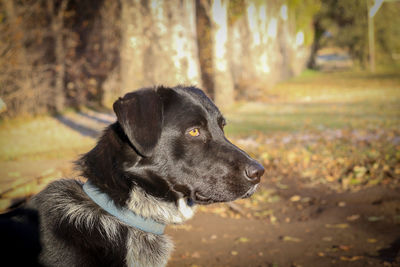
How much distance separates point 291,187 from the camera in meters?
7.50

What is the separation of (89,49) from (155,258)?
50.5 feet

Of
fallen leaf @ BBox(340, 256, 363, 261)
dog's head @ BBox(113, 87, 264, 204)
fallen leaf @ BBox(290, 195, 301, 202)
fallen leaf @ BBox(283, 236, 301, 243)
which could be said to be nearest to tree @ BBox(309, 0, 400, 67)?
fallen leaf @ BBox(290, 195, 301, 202)

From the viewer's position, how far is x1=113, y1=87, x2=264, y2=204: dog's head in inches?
122

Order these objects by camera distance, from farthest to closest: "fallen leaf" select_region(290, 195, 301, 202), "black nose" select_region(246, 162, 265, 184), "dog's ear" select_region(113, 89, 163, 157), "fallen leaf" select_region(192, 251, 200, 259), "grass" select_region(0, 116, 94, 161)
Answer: "grass" select_region(0, 116, 94, 161), "fallen leaf" select_region(290, 195, 301, 202), "fallen leaf" select_region(192, 251, 200, 259), "black nose" select_region(246, 162, 265, 184), "dog's ear" select_region(113, 89, 163, 157)

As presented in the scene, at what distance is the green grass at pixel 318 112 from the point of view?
12.1 m

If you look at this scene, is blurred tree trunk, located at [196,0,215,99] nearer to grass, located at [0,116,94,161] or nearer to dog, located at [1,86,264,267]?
grass, located at [0,116,94,161]

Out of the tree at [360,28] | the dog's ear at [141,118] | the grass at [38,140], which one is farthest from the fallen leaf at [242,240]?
the tree at [360,28]

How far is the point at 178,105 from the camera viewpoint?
335cm

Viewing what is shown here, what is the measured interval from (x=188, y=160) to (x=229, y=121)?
9904 mm

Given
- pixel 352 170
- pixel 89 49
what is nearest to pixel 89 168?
pixel 352 170

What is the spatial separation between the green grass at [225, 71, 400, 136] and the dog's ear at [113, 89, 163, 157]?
840 centimetres

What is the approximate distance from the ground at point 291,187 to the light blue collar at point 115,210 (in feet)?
1.43

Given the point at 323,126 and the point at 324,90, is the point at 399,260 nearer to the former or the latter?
the point at 323,126

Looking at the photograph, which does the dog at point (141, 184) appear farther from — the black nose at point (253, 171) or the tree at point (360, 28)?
the tree at point (360, 28)
